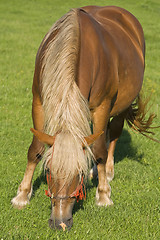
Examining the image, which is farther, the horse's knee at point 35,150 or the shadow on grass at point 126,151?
the shadow on grass at point 126,151

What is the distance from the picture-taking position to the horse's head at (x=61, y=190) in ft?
10.4

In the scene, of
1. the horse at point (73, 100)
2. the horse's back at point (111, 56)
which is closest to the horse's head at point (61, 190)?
the horse at point (73, 100)

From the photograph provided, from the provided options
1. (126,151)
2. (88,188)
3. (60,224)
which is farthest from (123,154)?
(60,224)

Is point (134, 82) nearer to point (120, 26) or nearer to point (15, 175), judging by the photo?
point (120, 26)

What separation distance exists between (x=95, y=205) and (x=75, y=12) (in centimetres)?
261

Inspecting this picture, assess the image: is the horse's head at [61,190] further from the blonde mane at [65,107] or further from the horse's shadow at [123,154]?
the horse's shadow at [123,154]

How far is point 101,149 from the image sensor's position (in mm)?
4297

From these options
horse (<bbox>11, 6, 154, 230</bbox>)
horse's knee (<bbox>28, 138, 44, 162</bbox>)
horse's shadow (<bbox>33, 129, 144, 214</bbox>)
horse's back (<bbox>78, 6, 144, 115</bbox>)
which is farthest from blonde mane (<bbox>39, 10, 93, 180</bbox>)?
horse's shadow (<bbox>33, 129, 144, 214</bbox>)

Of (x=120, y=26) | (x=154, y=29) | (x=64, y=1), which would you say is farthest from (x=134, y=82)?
(x=64, y=1)

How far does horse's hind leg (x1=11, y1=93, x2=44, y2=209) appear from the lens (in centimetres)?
402

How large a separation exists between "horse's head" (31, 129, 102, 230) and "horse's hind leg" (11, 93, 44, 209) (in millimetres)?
785

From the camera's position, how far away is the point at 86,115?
11.2 ft

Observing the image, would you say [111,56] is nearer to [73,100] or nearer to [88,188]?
[73,100]

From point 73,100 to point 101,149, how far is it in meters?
1.25
